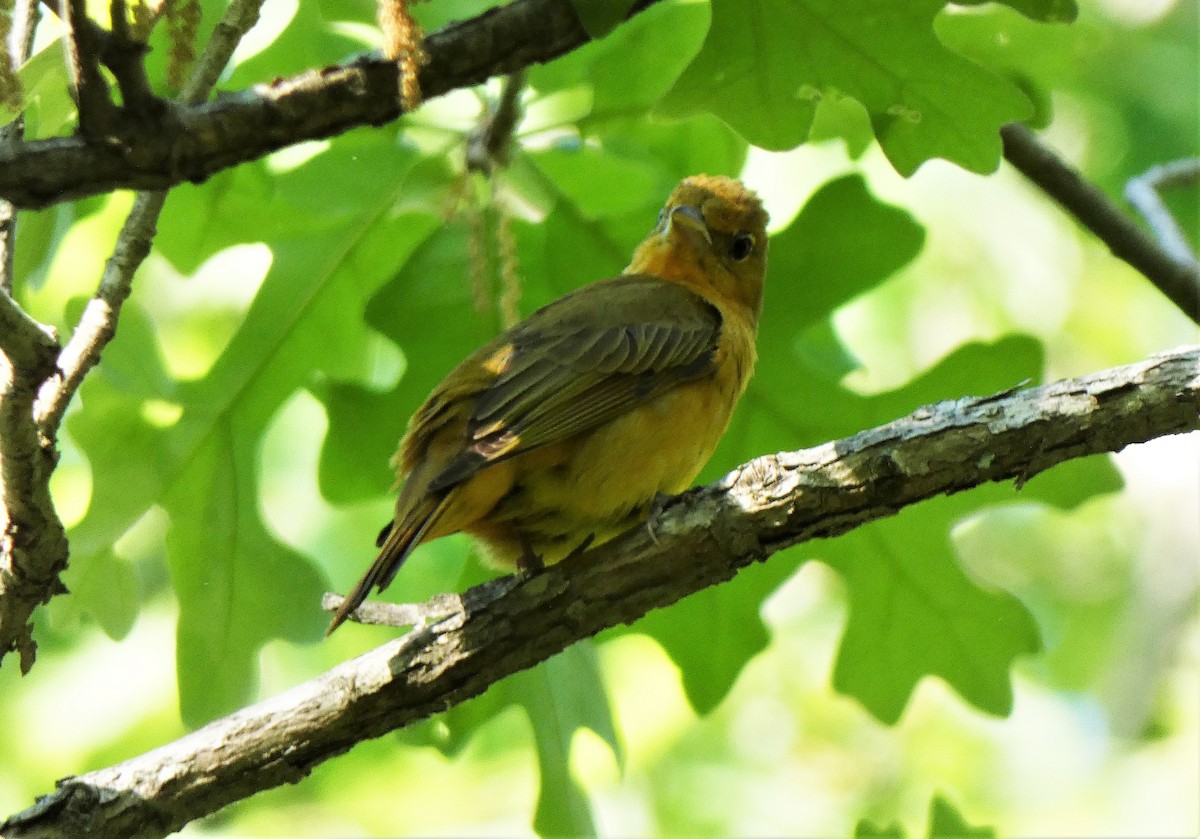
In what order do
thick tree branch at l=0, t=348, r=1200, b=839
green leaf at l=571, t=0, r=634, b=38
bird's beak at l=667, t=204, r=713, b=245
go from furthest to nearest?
bird's beak at l=667, t=204, r=713, b=245, thick tree branch at l=0, t=348, r=1200, b=839, green leaf at l=571, t=0, r=634, b=38

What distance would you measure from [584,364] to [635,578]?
3.39 ft

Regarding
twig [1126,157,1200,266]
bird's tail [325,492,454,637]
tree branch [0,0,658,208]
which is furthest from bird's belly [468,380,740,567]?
twig [1126,157,1200,266]

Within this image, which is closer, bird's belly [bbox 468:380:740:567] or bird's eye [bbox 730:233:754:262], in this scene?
bird's belly [bbox 468:380:740:567]

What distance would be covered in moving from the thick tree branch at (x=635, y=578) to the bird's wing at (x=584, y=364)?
49 cm

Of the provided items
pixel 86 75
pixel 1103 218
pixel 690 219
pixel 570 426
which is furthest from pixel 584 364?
pixel 86 75

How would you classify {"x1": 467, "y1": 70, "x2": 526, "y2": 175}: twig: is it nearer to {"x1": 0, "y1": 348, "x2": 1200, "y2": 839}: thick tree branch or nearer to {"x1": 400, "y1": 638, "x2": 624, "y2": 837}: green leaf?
{"x1": 400, "y1": 638, "x2": 624, "y2": 837}: green leaf

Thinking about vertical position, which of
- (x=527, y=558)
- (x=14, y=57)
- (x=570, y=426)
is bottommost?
(x=527, y=558)

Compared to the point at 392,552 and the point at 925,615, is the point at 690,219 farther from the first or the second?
the point at 392,552

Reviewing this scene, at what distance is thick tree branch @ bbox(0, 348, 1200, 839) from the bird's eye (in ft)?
6.61

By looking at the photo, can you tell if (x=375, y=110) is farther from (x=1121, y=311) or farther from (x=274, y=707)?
(x=1121, y=311)

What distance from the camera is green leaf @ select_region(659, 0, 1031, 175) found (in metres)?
3.55

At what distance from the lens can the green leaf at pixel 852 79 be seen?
3.55 m

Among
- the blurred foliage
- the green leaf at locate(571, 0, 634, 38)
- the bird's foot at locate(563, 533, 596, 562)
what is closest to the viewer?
the green leaf at locate(571, 0, 634, 38)

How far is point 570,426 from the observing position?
12.7 feet
